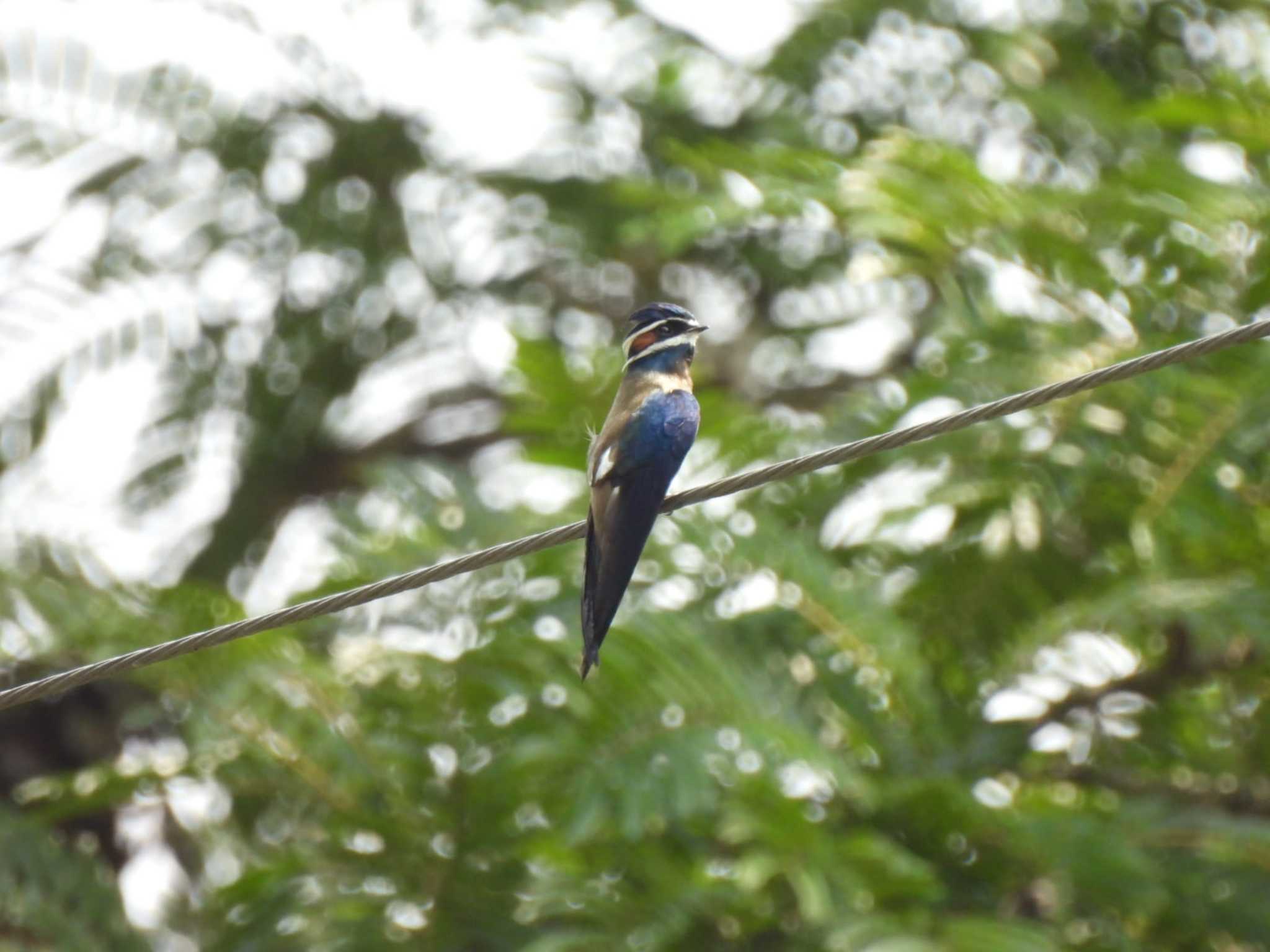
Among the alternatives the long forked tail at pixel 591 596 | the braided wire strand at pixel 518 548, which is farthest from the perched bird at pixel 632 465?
the braided wire strand at pixel 518 548

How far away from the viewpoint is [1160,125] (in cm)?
719

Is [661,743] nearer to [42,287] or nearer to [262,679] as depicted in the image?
[262,679]

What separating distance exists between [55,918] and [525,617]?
1.79 metres

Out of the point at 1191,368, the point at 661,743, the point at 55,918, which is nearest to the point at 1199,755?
the point at 1191,368

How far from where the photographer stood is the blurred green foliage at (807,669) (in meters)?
4.89

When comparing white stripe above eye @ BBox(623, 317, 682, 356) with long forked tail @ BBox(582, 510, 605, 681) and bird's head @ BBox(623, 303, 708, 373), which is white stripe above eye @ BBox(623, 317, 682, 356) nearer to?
bird's head @ BBox(623, 303, 708, 373)

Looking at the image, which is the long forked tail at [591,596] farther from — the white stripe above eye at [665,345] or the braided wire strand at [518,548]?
the white stripe above eye at [665,345]

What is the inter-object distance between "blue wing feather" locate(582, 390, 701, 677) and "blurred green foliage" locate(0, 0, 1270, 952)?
0.79m

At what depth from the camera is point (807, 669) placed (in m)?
5.64

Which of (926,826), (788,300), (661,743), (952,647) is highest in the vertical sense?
(661,743)

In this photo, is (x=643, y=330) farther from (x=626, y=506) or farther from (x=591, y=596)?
(x=591, y=596)

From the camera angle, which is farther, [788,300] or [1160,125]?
[788,300]

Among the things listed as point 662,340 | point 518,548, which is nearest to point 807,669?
point 662,340

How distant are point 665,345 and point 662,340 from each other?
0.05 metres
